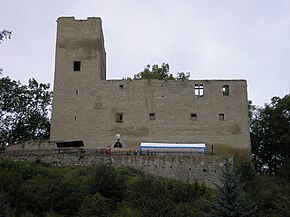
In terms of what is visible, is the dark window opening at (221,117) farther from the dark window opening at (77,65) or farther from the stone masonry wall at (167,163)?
the dark window opening at (77,65)

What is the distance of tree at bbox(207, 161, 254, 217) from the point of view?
2183 centimetres

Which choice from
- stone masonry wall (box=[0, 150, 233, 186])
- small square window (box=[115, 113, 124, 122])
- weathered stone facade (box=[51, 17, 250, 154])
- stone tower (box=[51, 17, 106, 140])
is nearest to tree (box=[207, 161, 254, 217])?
stone masonry wall (box=[0, 150, 233, 186])

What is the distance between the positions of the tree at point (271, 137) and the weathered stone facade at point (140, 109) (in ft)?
12.9

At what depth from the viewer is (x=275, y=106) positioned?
4288 cm

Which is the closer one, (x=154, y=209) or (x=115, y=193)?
(x=154, y=209)

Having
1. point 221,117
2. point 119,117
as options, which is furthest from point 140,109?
point 221,117

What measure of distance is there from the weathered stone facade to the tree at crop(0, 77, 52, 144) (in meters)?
7.21

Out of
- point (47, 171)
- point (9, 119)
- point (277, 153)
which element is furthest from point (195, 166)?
point (9, 119)

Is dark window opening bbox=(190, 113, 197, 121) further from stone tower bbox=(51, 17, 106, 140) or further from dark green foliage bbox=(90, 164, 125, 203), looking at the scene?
dark green foliage bbox=(90, 164, 125, 203)


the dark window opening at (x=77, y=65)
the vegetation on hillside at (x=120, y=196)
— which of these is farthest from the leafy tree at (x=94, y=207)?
Answer: the dark window opening at (x=77, y=65)

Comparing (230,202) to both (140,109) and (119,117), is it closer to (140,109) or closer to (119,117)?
(140,109)

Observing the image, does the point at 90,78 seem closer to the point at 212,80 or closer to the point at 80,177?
the point at 212,80

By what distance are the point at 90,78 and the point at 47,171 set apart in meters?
12.7

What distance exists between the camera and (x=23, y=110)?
4659cm
